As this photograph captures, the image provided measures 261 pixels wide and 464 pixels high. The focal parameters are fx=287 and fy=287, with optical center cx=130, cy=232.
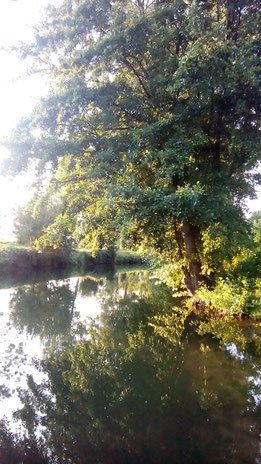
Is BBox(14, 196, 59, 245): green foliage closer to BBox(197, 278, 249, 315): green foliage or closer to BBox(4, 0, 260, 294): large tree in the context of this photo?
BBox(4, 0, 260, 294): large tree

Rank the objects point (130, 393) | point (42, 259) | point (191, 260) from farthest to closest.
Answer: point (42, 259) < point (191, 260) < point (130, 393)

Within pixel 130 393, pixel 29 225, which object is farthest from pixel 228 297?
pixel 29 225

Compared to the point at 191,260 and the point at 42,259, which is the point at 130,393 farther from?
the point at 42,259

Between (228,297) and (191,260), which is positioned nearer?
(228,297)

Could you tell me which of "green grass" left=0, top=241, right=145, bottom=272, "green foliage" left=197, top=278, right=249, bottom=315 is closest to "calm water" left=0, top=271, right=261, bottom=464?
"green foliage" left=197, top=278, right=249, bottom=315

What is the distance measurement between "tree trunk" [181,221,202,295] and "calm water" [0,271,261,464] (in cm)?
306

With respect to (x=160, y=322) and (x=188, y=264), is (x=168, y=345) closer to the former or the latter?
(x=160, y=322)

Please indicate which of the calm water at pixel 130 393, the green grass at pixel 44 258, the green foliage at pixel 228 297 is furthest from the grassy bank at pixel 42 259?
the calm water at pixel 130 393

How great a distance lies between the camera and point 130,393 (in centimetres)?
543

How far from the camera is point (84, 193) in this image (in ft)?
43.0

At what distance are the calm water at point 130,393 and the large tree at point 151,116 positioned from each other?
383cm

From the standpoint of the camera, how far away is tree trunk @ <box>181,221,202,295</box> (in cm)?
1266

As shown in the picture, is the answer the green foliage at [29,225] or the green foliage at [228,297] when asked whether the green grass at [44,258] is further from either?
the green foliage at [228,297]

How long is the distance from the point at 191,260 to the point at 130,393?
8.25 meters
